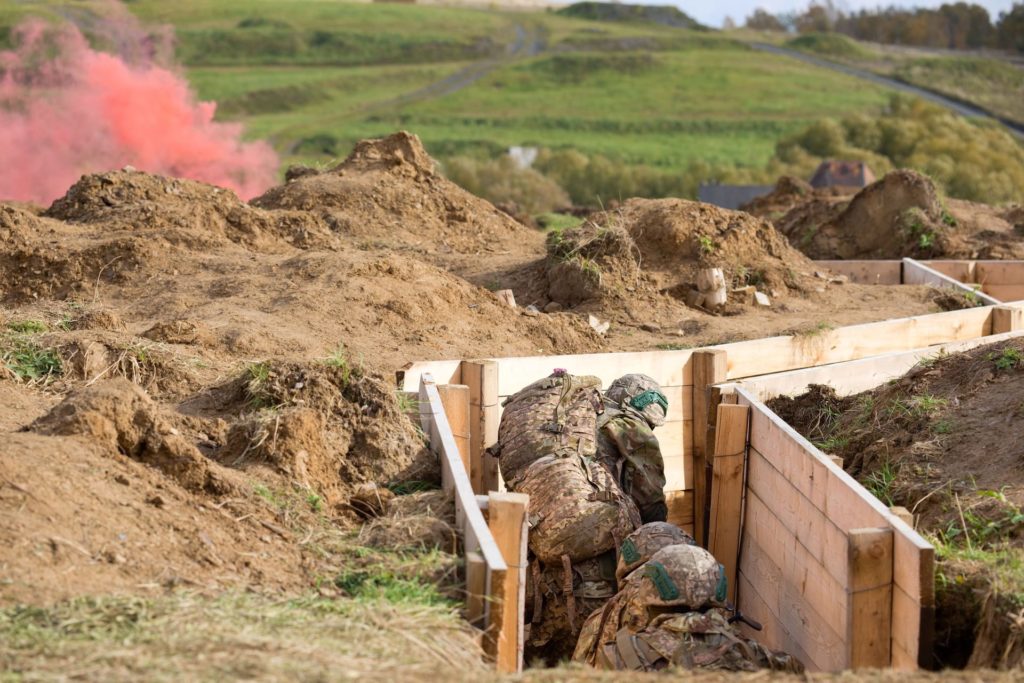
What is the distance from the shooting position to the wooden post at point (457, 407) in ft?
23.3

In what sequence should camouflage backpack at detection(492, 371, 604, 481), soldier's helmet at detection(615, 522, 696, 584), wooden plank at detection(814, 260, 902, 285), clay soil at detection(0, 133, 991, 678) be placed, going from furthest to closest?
wooden plank at detection(814, 260, 902, 285), camouflage backpack at detection(492, 371, 604, 481), soldier's helmet at detection(615, 522, 696, 584), clay soil at detection(0, 133, 991, 678)

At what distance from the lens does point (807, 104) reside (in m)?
61.1

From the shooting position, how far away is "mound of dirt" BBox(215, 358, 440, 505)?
240 inches

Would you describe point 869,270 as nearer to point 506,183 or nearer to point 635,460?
point 635,460

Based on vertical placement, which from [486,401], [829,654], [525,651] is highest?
[486,401]

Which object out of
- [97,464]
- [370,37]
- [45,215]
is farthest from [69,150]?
[370,37]

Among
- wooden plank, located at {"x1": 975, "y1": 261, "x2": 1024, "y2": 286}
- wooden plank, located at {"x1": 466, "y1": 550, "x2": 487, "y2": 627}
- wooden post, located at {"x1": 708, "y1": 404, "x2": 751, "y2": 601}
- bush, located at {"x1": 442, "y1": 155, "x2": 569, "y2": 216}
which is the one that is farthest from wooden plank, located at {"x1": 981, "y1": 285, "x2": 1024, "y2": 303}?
bush, located at {"x1": 442, "y1": 155, "x2": 569, "y2": 216}

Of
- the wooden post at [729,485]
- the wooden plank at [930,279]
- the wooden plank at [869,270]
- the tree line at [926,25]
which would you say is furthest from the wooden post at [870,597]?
the tree line at [926,25]

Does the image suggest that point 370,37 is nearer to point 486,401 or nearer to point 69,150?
point 69,150

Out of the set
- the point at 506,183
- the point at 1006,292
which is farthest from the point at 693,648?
the point at 506,183

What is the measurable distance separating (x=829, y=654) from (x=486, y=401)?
8.95ft

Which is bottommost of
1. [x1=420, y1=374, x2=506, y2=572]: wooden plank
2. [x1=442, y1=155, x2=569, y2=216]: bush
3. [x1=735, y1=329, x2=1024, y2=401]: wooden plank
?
[x1=442, y1=155, x2=569, y2=216]: bush

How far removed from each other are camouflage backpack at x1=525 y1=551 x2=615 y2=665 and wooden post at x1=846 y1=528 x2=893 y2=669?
150 cm

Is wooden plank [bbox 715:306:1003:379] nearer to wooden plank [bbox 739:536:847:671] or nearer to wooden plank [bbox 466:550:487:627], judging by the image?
wooden plank [bbox 739:536:847:671]
